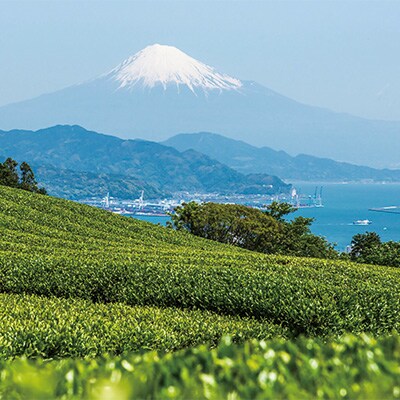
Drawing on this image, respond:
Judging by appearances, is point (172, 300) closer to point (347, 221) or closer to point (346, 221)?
point (346, 221)

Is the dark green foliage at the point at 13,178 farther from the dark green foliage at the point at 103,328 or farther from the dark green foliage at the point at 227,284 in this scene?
the dark green foliage at the point at 103,328

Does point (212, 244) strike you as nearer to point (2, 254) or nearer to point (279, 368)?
point (2, 254)

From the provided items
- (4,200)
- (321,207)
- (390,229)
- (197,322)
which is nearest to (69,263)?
(197,322)

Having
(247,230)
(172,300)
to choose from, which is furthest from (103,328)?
(247,230)

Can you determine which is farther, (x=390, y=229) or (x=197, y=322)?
(x=390, y=229)

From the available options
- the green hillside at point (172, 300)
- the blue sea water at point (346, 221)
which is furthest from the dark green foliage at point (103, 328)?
the blue sea water at point (346, 221)
